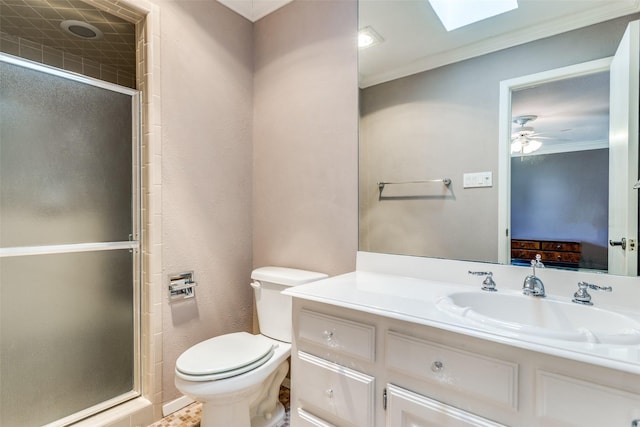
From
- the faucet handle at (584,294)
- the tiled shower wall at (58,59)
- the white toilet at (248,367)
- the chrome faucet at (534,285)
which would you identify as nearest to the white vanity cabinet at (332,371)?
the white toilet at (248,367)

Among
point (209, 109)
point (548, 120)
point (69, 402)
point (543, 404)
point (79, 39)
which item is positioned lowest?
point (69, 402)

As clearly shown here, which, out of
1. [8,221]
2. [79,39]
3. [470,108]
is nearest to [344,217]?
[470,108]

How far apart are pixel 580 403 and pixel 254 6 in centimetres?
239

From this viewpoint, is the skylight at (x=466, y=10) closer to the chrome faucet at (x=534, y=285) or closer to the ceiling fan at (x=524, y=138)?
the ceiling fan at (x=524, y=138)

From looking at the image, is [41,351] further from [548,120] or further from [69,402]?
[548,120]

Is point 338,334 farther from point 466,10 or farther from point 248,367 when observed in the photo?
point 466,10

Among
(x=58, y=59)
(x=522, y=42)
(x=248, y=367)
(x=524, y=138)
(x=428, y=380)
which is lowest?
(x=248, y=367)

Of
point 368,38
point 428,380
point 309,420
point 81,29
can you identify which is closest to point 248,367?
point 309,420

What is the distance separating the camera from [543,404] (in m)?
0.75

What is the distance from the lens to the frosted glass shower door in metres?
1.34

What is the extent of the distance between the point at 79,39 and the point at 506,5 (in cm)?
234

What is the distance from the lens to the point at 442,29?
1.44 m

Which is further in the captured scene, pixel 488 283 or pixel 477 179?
pixel 477 179

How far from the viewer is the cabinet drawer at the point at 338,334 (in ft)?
3.38
